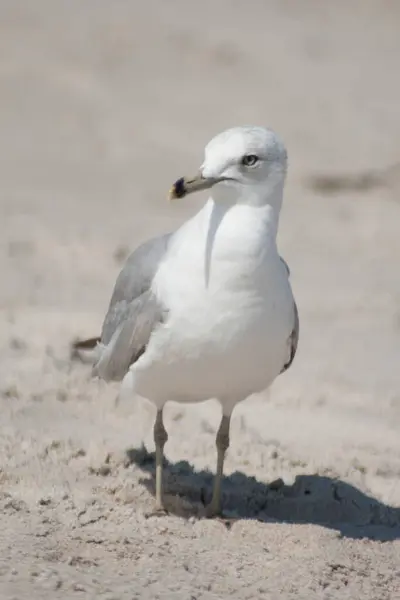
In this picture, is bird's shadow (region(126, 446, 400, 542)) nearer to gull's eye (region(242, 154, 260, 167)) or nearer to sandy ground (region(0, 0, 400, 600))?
sandy ground (region(0, 0, 400, 600))

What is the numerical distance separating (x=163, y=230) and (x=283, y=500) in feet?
12.5

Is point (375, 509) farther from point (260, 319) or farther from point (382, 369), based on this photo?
point (382, 369)

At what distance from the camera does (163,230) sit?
8.34 metres

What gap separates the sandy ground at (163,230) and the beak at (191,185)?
3.43 feet

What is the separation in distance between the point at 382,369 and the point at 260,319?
2489 millimetres

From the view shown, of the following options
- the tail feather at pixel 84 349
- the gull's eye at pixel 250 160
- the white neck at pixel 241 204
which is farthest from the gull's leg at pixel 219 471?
the tail feather at pixel 84 349

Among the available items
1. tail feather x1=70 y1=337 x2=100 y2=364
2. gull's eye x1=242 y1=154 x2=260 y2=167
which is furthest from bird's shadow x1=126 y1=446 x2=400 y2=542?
gull's eye x1=242 y1=154 x2=260 y2=167

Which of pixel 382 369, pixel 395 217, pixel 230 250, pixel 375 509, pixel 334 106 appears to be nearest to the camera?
pixel 230 250

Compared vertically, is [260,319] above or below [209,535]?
above

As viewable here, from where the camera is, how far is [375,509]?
190 inches

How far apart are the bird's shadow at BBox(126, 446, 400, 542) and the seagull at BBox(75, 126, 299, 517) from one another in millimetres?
593

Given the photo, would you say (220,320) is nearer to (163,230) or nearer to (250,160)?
(250,160)

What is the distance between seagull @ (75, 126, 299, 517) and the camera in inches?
159

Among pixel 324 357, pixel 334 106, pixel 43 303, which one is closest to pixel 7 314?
pixel 43 303
